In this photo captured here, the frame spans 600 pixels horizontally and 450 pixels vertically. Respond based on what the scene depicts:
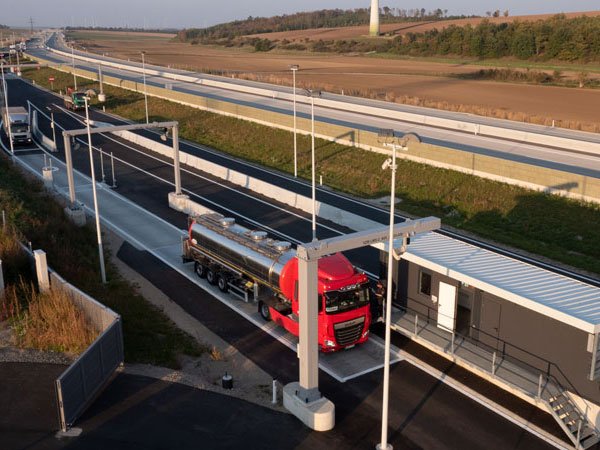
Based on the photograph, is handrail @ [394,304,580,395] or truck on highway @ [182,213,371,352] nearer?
handrail @ [394,304,580,395]

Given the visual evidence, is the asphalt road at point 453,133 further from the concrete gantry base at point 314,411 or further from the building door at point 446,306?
the concrete gantry base at point 314,411

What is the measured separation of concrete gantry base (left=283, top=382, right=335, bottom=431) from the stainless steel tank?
5854mm

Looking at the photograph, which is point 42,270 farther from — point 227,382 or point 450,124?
point 450,124

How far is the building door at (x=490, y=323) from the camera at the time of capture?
18906 mm

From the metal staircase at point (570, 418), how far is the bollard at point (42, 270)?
736 inches

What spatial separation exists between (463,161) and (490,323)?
88.6ft

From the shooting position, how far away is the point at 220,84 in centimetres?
9381

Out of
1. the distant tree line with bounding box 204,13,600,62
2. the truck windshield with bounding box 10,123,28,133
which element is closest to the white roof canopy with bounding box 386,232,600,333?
the truck windshield with bounding box 10,123,28,133

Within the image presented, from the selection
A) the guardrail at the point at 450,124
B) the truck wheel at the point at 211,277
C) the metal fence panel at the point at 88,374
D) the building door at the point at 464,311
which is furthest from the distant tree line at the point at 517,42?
the metal fence panel at the point at 88,374

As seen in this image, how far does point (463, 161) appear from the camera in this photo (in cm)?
4425

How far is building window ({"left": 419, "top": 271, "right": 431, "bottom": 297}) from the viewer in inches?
834

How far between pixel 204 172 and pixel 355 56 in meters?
116

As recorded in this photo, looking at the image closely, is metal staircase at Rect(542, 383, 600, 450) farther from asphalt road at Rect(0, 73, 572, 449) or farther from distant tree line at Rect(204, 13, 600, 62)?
distant tree line at Rect(204, 13, 600, 62)

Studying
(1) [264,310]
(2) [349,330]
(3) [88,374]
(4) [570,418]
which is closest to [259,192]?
(1) [264,310]
